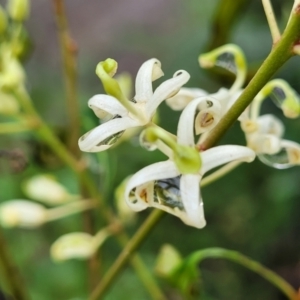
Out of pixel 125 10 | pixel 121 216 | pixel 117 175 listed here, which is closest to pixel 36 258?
pixel 117 175

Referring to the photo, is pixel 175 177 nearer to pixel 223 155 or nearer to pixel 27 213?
pixel 223 155

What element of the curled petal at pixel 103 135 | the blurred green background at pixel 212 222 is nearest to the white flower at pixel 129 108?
the curled petal at pixel 103 135

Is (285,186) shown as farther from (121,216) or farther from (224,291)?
(121,216)

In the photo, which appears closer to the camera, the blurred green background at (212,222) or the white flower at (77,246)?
the white flower at (77,246)

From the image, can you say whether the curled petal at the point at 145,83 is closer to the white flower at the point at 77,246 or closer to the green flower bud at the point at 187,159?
the green flower bud at the point at 187,159

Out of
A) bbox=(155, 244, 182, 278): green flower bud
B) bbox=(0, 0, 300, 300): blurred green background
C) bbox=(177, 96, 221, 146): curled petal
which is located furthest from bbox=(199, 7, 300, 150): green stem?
bbox=(0, 0, 300, 300): blurred green background

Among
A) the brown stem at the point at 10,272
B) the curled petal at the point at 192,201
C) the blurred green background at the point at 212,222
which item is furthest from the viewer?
the blurred green background at the point at 212,222

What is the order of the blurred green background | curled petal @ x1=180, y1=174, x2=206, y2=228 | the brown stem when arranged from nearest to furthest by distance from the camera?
curled petal @ x1=180, y1=174, x2=206, y2=228, the brown stem, the blurred green background

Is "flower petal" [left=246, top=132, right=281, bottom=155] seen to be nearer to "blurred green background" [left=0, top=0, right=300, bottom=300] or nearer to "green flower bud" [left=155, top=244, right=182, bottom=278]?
"green flower bud" [left=155, top=244, right=182, bottom=278]
